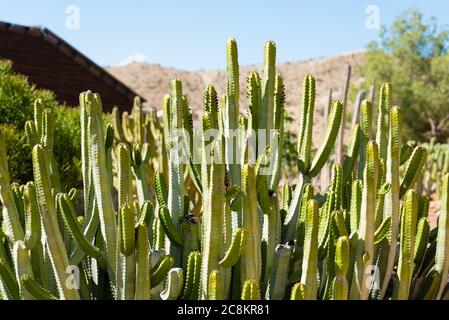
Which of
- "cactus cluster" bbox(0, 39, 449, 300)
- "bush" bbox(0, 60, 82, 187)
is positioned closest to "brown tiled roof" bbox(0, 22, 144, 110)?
"bush" bbox(0, 60, 82, 187)

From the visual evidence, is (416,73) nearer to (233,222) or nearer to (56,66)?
(56,66)

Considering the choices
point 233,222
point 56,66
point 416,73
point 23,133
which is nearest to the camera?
point 233,222

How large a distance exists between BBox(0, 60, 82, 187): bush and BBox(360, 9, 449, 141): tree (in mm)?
25647

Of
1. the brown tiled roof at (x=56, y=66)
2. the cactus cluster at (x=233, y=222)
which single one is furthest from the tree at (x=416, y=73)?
the cactus cluster at (x=233, y=222)

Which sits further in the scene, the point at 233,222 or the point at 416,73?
the point at 416,73

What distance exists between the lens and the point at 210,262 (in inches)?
74.5

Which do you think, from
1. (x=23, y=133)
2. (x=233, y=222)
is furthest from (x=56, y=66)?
(x=233, y=222)

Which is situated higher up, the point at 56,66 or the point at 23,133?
the point at 56,66

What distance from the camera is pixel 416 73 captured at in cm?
3309

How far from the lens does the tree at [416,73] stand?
101 feet

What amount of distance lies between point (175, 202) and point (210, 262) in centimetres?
46

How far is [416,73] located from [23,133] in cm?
2969

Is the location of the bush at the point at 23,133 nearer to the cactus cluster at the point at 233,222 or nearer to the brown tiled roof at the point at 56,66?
the cactus cluster at the point at 233,222
